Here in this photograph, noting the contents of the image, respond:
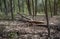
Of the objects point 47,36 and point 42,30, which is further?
point 42,30

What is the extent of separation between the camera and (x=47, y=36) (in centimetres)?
636

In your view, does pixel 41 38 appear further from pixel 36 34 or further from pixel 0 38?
pixel 0 38

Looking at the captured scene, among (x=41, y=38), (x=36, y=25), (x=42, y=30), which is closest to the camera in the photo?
(x=41, y=38)

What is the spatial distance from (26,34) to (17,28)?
86 centimetres

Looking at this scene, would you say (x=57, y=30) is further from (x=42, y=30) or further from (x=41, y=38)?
(x=41, y=38)

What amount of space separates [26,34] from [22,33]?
0.24 m

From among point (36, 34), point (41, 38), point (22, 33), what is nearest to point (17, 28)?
point (22, 33)

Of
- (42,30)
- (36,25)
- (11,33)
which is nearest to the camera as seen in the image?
(11,33)

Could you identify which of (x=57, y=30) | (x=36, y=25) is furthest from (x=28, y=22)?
(x=57, y=30)

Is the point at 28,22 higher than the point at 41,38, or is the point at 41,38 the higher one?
the point at 28,22

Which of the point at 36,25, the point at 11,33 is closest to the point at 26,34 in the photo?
Result: the point at 11,33

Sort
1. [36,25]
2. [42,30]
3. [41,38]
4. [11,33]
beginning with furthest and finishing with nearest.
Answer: [36,25]
[42,30]
[11,33]
[41,38]

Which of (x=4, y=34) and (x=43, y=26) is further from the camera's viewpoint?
(x=43, y=26)

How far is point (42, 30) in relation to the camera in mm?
7172
